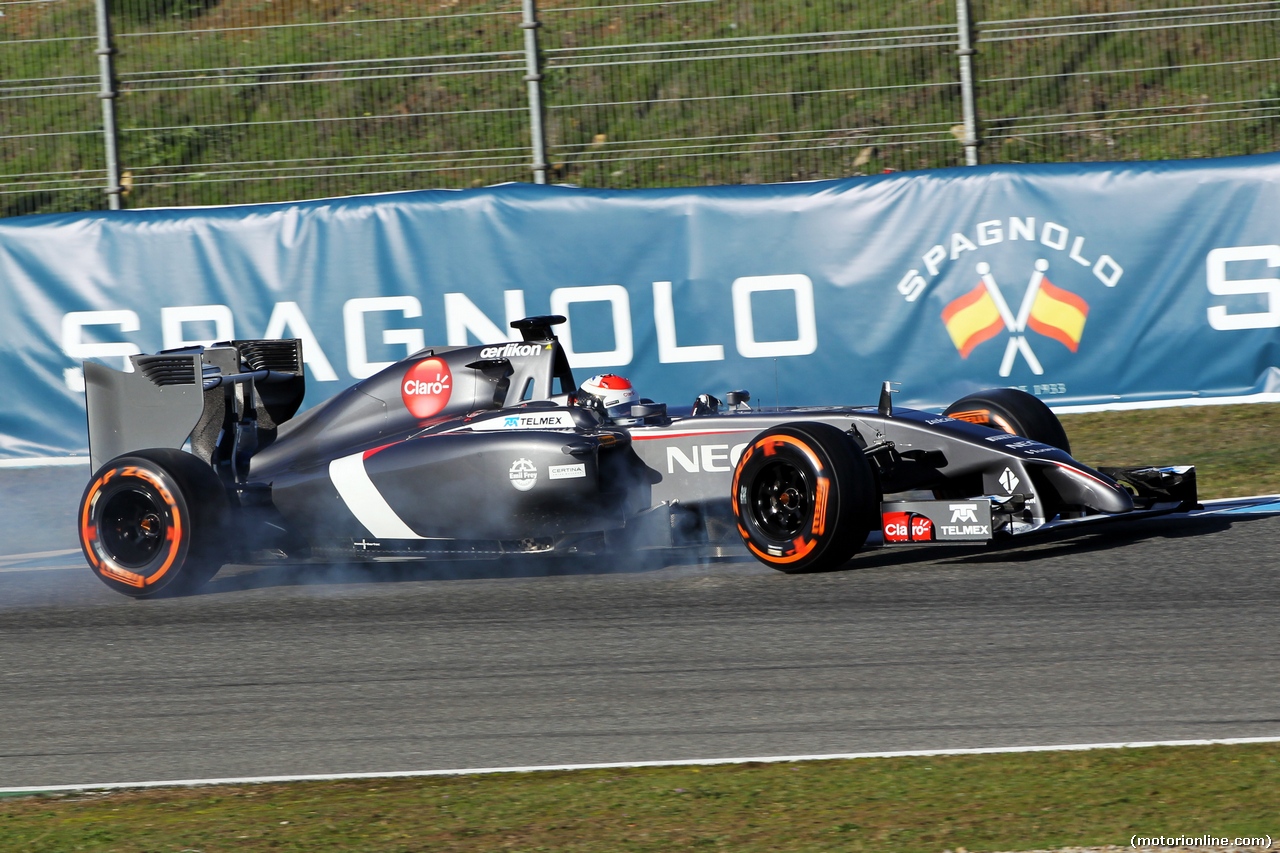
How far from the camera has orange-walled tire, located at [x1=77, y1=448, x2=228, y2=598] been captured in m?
7.68

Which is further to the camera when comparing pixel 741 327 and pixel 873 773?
pixel 741 327

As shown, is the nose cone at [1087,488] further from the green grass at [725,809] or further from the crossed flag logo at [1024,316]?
the crossed flag logo at [1024,316]

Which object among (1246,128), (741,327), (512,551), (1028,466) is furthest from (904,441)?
(1246,128)

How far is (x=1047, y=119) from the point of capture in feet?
43.5

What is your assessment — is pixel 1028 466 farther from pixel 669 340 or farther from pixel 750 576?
pixel 669 340

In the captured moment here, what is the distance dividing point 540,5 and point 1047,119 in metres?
4.39

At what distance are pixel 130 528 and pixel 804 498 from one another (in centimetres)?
338

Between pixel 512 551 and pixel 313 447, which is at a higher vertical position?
pixel 313 447

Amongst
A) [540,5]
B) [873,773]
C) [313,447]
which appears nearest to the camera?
[873,773]

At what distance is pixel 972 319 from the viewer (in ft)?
37.7

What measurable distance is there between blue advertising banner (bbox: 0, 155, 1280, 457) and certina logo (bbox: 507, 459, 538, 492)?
3.89m

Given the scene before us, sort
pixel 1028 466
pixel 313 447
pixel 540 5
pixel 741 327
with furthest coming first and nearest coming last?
Answer: pixel 540 5
pixel 741 327
pixel 313 447
pixel 1028 466

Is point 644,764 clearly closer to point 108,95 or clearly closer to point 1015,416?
point 1015,416

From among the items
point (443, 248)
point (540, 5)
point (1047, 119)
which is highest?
point (540, 5)
